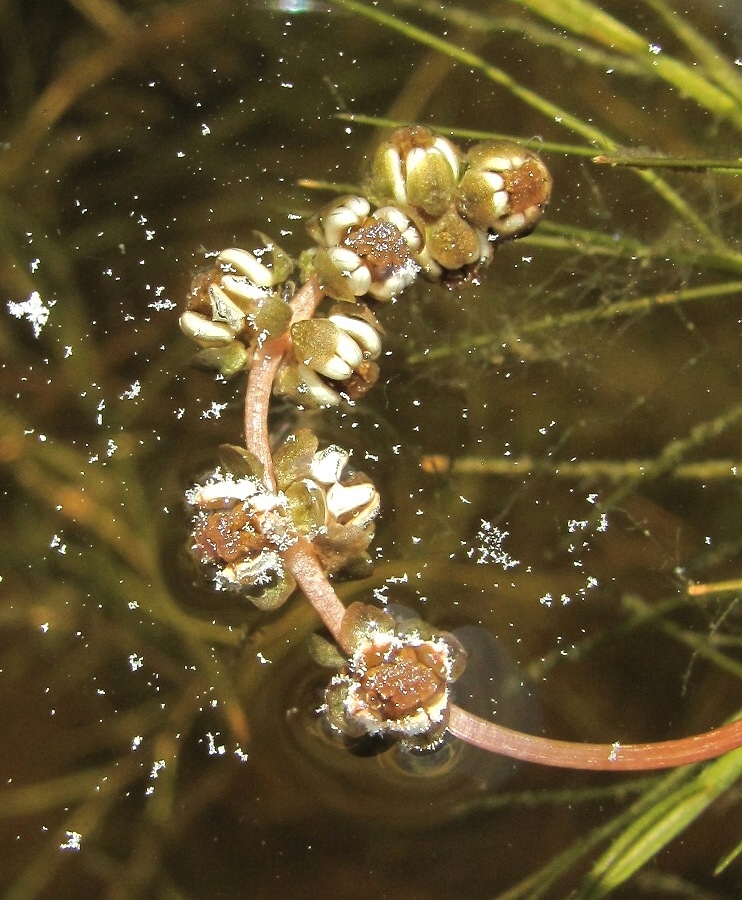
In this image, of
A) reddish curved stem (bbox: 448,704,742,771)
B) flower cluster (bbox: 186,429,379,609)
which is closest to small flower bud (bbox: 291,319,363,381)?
flower cluster (bbox: 186,429,379,609)

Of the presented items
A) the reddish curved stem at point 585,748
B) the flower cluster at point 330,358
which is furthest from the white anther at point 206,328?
the reddish curved stem at point 585,748

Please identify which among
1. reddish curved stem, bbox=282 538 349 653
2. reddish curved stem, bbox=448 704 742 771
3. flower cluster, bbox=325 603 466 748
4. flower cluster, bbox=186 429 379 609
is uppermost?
flower cluster, bbox=186 429 379 609

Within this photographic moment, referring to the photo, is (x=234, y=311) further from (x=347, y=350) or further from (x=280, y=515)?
(x=280, y=515)

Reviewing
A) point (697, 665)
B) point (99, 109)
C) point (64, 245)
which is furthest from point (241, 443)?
point (697, 665)

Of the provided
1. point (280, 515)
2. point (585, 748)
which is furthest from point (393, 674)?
point (585, 748)

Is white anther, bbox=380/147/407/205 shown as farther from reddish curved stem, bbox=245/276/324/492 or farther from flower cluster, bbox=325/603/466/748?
flower cluster, bbox=325/603/466/748

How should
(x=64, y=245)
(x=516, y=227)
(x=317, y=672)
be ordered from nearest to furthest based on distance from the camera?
(x=516, y=227), (x=317, y=672), (x=64, y=245)

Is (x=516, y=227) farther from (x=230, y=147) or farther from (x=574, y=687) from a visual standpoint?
(x=574, y=687)
